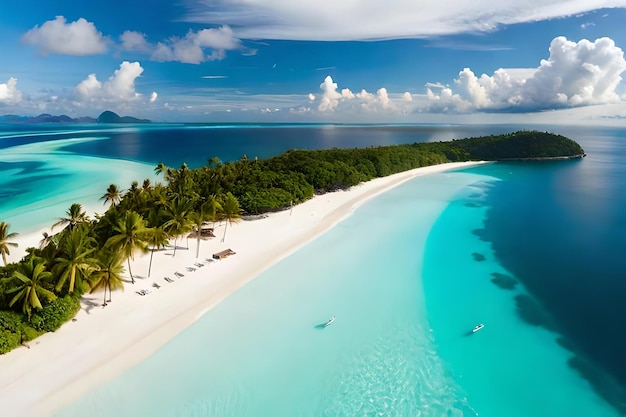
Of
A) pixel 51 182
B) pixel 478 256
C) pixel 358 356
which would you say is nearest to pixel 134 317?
pixel 358 356

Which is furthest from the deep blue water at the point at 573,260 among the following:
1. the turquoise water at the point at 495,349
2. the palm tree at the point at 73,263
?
the palm tree at the point at 73,263

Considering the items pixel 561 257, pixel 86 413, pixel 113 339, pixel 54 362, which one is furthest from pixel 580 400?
pixel 54 362

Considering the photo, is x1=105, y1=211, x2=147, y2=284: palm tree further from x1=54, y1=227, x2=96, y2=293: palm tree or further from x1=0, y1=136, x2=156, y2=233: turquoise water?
x1=0, y1=136, x2=156, y2=233: turquoise water

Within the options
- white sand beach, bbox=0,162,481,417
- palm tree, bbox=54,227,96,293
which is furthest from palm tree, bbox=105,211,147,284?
white sand beach, bbox=0,162,481,417

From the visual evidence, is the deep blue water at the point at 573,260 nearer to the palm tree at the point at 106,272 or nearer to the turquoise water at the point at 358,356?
the turquoise water at the point at 358,356

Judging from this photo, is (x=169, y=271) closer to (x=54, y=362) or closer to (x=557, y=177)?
(x=54, y=362)

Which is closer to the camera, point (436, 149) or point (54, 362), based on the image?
point (54, 362)

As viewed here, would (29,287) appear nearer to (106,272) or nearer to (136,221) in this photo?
(106,272)
